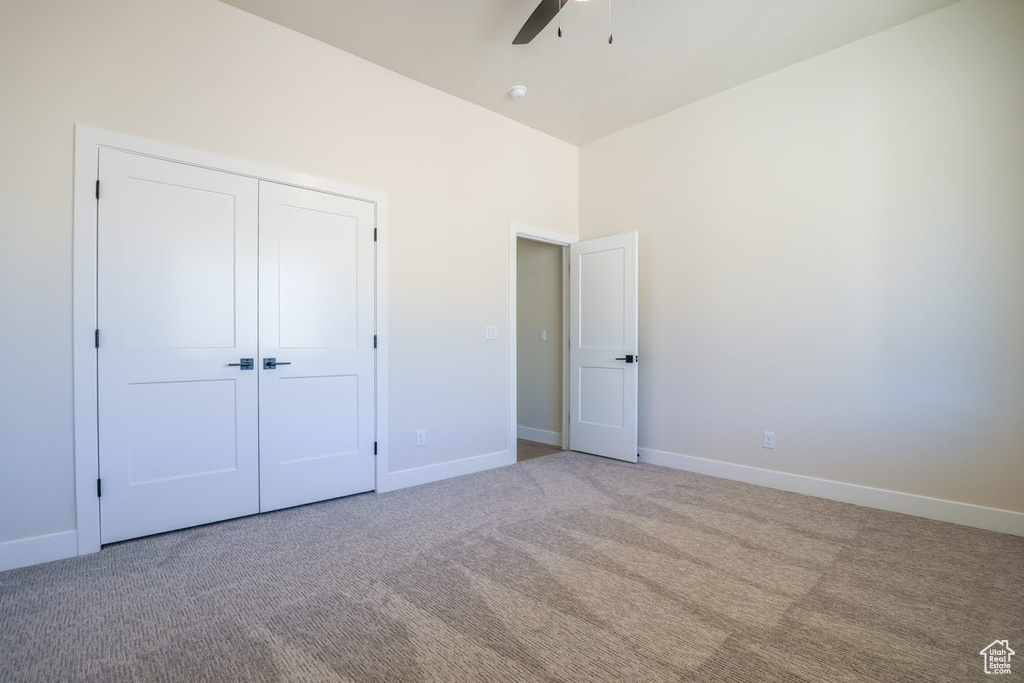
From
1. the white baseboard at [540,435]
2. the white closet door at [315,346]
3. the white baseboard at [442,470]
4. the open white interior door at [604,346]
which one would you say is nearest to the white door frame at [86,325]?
the white closet door at [315,346]

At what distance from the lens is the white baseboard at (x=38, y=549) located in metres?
2.33

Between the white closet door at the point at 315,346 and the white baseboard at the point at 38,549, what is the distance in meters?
0.91

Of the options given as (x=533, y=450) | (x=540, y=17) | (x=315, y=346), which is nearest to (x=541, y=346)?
(x=533, y=450)

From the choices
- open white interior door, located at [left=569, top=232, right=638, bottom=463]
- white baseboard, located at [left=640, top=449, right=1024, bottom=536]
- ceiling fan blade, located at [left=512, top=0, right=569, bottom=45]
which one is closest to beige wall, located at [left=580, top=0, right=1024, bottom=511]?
white baseboard, located at [left=640, top=449, right=1024, bottom=536]

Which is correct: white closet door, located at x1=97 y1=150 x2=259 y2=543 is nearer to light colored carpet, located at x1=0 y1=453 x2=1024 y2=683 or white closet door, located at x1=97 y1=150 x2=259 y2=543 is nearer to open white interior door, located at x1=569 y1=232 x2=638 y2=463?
light colored carpet, located at x1=0 y1=453 x2=1024 y2=683

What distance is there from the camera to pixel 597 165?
4898 millimetres

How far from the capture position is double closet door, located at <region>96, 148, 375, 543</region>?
2623 millimetres

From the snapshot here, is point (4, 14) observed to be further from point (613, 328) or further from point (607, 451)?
point (607, 451)

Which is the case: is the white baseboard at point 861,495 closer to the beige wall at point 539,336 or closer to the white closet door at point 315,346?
the beige wall at point 539,336

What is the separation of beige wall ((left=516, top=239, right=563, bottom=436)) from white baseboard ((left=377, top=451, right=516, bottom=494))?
109 cm

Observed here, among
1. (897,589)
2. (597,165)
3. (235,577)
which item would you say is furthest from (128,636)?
(597,165)

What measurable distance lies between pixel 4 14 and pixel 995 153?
17.6 feet

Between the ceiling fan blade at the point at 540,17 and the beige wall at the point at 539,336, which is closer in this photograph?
the ceiling fan blade at the point at 540,17

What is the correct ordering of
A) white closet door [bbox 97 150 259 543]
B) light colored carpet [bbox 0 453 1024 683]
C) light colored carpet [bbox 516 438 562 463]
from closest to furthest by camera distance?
light colored carpet [bbox 0 453 1024 683]
white closet door [bbox 97 150 259 543]
light colored carpet [bbox 516 438 562 463]
